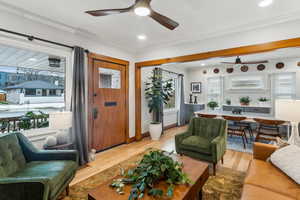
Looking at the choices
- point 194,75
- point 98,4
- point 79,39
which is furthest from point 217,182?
point 194,75

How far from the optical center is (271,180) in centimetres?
157

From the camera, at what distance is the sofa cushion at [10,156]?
1689 millimetres

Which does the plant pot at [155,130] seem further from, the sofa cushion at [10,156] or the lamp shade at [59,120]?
the sofa cushion at [10,156]

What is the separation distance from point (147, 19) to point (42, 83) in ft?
7.33

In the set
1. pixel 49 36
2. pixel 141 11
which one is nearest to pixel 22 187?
pixel 141 11

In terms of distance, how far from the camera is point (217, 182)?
2281mm

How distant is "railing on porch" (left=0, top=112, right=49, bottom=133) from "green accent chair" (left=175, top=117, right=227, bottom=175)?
2.55m

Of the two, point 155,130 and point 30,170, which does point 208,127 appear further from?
point 30,170

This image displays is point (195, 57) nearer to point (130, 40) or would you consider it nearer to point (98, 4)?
point (130, 40)

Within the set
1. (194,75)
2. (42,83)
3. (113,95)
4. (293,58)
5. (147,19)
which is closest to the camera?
(147,19)

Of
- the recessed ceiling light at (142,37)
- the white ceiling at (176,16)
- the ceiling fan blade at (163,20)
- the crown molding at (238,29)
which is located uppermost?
the recessed ceiling light at (142,37)

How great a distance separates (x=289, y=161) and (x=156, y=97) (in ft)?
10.8

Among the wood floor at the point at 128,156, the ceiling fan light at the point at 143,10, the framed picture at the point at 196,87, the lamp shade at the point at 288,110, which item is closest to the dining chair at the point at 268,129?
the wood floor at the point at 128,156

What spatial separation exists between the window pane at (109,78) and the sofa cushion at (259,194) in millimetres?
3217
